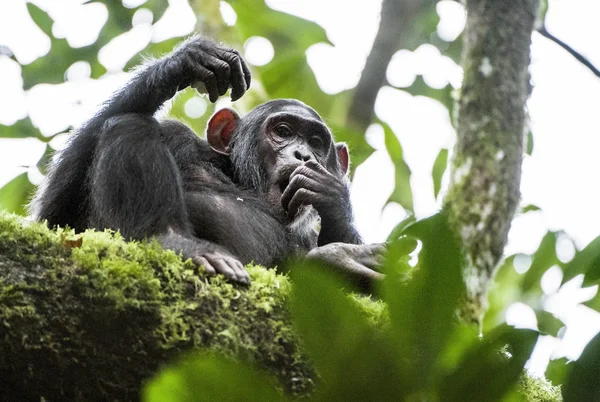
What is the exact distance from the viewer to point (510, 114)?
354 centimetres

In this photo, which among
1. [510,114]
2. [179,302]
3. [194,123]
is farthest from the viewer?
[194,123]

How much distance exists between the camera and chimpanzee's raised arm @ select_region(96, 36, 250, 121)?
378 cm

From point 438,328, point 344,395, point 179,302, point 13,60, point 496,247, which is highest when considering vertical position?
point 438,328

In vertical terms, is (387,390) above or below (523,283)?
above

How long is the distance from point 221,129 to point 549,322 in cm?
222

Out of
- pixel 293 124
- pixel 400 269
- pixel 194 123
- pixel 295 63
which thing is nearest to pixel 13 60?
pixel 194 123

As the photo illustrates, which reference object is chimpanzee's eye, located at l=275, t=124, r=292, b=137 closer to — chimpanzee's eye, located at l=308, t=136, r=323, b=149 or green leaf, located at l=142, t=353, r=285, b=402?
chimpanzee's eye, located at l=308, t=136, r=323, b=149

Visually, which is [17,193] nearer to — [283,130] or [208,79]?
[283,130]

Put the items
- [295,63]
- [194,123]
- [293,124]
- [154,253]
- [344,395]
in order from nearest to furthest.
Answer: [344,395] < [154,253] < [293,124] < [295,63] < [194,123]

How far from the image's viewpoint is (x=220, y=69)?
3.75 metres

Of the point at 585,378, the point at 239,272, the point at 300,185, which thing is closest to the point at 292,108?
the point at 300,185

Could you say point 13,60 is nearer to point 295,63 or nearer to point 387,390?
point 295,63

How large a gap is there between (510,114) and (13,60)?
14.9 ft

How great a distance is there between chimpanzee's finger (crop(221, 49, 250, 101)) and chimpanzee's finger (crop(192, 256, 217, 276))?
135cm
